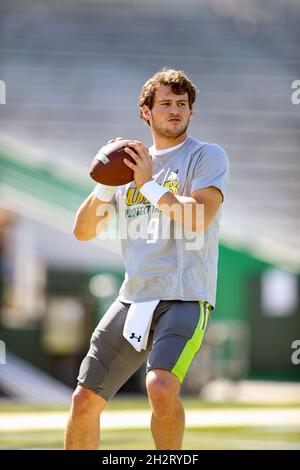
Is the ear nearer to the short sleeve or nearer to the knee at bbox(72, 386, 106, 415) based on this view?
the short sleeve

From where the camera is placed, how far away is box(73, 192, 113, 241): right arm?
144 inches

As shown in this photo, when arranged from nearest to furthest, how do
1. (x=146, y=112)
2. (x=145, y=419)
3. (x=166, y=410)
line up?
(x=166, y=410) < (x=146, y=112) < (x=145, y=419)

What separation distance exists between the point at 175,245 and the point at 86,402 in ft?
2.02

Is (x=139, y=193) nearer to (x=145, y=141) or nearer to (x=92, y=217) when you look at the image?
(x=92, y=217)

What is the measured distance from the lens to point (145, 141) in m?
15.7

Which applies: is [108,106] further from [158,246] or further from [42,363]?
[158,246]

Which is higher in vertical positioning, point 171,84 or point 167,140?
point 171,84

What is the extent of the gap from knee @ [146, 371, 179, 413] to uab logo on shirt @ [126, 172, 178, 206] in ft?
2.19

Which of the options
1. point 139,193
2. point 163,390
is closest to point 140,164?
point 139,193

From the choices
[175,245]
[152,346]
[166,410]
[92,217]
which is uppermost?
[92,217]

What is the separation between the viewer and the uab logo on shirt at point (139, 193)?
11.4 ft

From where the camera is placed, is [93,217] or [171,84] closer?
[171,84]

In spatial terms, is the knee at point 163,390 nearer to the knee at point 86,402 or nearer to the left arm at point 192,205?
the knee at point 86,402

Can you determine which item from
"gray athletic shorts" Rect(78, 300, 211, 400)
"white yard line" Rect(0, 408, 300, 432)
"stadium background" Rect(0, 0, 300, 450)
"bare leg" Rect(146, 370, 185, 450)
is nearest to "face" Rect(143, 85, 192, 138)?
"gray athletic shorts" Rect(78, 300, 211, 400)
